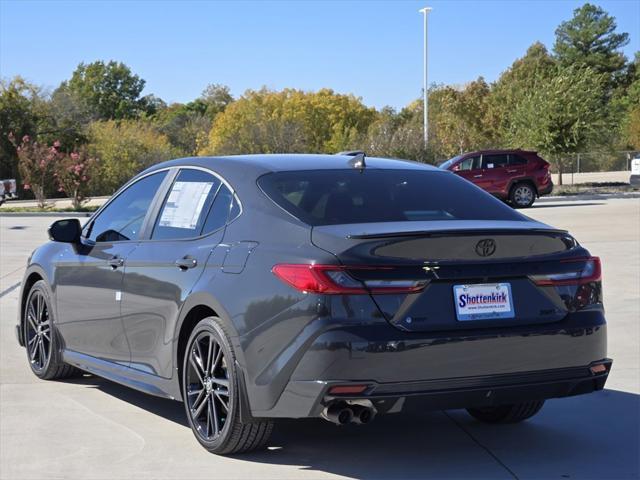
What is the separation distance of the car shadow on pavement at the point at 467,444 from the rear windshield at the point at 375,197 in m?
1.08

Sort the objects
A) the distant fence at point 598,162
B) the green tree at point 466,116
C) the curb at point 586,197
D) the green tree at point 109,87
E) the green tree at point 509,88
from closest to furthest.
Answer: the curb at point 586,197 < the distant fence at point 598,162 < the green tree at point 509,88 < the green tree at point 466,116 < the green tree at point 109,87

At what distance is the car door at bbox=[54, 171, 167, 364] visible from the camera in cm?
663

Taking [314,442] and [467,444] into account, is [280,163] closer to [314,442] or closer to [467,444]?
[314,442]

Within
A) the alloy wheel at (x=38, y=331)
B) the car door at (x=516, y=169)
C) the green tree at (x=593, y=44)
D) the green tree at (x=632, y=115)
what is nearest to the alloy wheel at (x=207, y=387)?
the alloy wheel at (x=38, y=331)

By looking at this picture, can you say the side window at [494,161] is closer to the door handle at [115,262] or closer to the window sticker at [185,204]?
the door handle at [115,262]

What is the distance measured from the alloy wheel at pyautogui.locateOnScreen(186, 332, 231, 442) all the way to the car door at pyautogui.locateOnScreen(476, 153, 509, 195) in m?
28.3

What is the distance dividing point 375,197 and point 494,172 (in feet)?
93.0

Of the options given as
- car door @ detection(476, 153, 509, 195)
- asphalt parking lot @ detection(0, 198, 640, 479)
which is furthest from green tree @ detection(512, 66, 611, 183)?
asphalt parking lot @ detection(0, 198, 640, 479)

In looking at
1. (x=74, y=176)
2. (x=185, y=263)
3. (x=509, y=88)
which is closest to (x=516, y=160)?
(x=74, y=176)

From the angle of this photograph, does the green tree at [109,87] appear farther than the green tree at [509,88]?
Yes

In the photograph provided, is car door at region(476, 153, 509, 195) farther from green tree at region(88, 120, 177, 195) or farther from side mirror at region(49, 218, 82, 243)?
side mirror at region(49, 218, 82, 243)

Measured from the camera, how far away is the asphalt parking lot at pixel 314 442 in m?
5.34

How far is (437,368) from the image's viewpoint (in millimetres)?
4883

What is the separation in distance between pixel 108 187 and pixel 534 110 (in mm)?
23626
